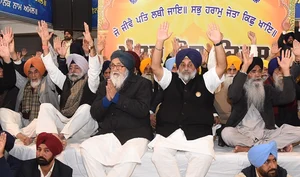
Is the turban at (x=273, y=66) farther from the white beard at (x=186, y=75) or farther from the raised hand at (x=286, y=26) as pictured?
the raised hand at (x=286, y=26)

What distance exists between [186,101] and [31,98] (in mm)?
2008

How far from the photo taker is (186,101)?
4188 millimetres

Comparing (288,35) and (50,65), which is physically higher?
(288,35)

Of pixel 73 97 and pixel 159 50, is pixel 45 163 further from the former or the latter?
pixel 159 50

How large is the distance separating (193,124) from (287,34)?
3.24 m

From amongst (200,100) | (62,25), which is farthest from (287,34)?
(62,25)

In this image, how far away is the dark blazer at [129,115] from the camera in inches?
164

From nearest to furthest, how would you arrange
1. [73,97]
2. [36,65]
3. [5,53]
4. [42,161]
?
[42,161]
[5,53]
[73,97]
[36,65]

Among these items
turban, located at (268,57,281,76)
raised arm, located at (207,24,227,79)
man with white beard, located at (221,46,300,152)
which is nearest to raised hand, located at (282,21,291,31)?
turban, located at (268,57,281,76)

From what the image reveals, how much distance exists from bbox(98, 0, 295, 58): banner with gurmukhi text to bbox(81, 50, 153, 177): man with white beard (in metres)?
3.12

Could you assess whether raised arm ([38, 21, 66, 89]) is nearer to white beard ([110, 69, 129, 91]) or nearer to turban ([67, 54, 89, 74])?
turban ([67, 54, 89, 74])

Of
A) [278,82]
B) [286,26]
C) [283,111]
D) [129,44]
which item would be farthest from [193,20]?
[283,111]

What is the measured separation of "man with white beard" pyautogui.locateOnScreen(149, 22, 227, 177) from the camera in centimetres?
402

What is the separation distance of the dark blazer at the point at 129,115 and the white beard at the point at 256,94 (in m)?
1.08
